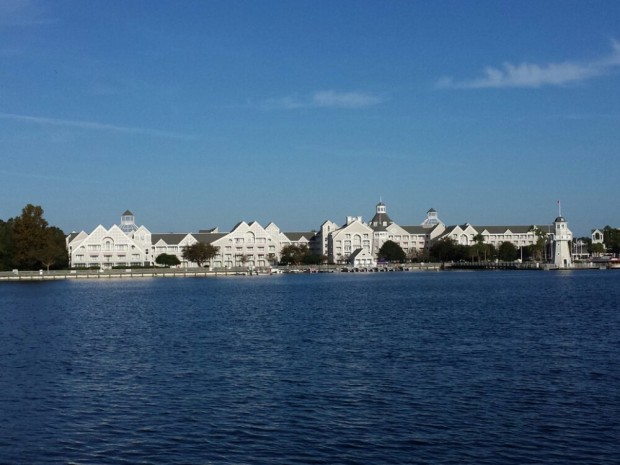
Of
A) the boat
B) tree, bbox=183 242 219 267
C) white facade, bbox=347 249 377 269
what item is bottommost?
the boat

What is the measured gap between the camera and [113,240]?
142 metres

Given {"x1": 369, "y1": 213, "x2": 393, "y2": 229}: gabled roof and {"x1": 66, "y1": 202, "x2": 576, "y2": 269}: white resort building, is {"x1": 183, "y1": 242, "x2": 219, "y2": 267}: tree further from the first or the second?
{"x1": 369, "y1": 213, "x2": 393, "y2": 229}: gabled roof

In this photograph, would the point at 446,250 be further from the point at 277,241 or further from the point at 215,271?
the point at 215,271

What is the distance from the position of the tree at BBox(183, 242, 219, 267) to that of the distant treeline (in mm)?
32729

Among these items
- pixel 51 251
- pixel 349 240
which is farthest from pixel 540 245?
pixel 51 251

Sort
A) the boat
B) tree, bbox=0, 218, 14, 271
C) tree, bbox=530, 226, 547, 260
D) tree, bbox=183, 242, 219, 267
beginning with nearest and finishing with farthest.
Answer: tree, bbox=0, 218, 14, 271
tree, bbox=183, 242, 219, 267
the boat
tree, bbox=530, 226, 547, 260

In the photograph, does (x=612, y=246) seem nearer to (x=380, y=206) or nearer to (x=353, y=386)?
(x=380, y=206)

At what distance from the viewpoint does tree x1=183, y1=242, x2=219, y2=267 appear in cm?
15138

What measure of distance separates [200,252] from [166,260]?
8.48 m

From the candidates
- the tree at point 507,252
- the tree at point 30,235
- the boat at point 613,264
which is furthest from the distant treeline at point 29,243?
the boat at point 613,264

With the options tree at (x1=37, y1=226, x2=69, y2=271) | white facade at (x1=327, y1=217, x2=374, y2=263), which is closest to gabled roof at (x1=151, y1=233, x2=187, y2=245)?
white facade at (x1=327, y1=217, x2=374, y2=263)

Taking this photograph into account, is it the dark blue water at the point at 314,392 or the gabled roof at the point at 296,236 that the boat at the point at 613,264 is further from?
the dark blue water at the point at 314,392

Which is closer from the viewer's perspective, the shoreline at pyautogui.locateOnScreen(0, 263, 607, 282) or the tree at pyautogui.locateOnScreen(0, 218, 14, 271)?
the shoreline at pyautogui.locateOnScreen(0, 263, 607, 282)

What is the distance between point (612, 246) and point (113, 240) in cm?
12387
